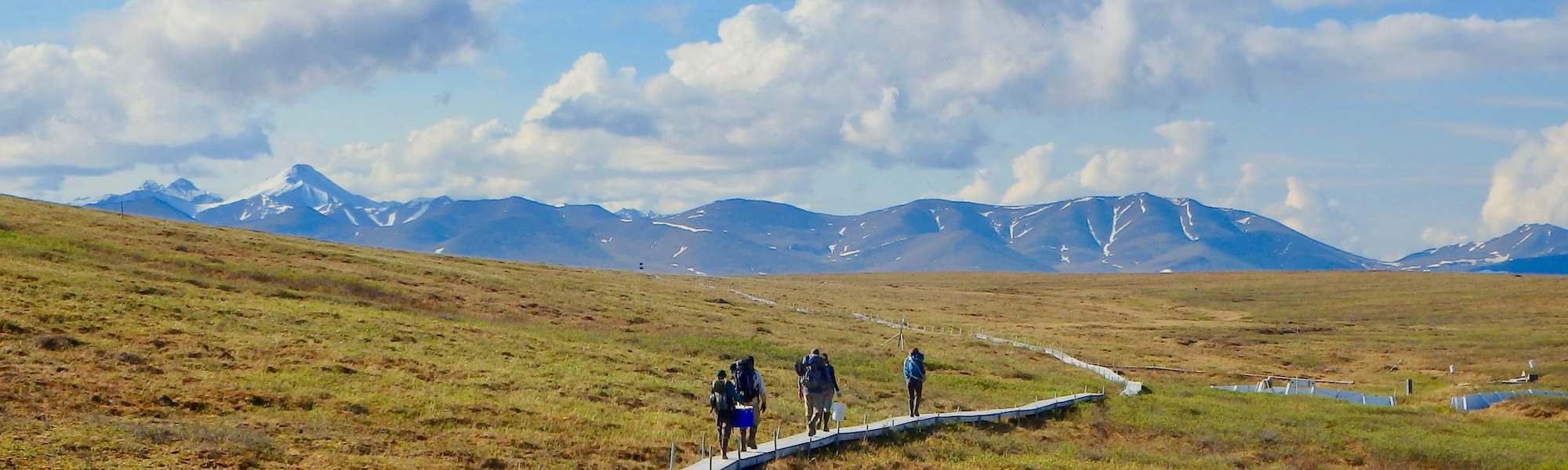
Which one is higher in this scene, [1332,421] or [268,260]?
[268,260]

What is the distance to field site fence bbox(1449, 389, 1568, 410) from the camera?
4553 cm

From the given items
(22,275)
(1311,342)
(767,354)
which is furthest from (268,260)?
(1311,342)

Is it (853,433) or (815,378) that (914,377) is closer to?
(853,433)

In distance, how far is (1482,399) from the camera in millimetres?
46219

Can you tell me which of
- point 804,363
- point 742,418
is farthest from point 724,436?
point 804,363

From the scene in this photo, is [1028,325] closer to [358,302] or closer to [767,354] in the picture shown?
[767,354]

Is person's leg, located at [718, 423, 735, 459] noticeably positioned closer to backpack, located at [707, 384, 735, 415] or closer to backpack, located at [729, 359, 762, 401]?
backpack, located at [707, 384, 735, 415]

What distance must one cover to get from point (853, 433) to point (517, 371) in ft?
39.1

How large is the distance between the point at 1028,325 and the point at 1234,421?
5204 cm

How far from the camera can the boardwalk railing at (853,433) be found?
→ 2303 cm

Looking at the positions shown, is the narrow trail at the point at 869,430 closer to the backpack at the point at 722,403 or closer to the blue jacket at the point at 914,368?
the backpack at the point at 722,403

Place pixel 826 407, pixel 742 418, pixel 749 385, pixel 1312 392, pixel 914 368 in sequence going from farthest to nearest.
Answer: pixel 1312 392 < pixel 914 368 < pixel 826 407 < pixel 749 385 < pixel 742 418

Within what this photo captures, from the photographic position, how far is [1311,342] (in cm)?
7931

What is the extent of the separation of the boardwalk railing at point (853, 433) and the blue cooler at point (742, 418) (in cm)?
56
